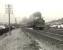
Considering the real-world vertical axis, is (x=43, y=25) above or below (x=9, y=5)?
below

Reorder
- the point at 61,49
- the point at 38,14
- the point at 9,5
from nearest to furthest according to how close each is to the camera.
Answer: the point at 61,49, the point at 9,5, the point at 38,14

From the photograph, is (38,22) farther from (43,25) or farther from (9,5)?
(9,5)

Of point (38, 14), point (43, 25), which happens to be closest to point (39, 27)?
point (43, 25)

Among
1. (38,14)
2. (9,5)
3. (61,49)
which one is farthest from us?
(38,14)

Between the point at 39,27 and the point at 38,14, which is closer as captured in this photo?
the point at 39,27

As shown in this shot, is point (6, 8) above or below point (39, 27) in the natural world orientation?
above

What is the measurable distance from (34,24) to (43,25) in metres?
3.81

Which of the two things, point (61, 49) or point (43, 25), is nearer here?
point (61, 49)

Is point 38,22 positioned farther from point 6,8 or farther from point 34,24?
point 6,8

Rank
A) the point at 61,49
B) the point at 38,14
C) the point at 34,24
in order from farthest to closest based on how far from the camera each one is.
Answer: the point at 38,14
the point at 34,24
the point at 61,49

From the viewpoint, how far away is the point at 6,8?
5512 cm

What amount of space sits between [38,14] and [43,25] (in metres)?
8.74

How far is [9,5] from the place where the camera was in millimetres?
54062

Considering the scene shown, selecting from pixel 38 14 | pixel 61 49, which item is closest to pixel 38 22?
pixel 38 14
